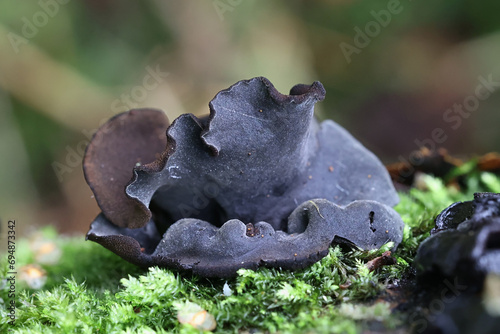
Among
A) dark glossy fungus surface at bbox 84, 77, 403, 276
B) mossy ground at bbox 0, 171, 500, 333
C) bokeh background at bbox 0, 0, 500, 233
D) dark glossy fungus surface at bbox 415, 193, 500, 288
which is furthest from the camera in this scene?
bokeh background at bbox 0, 0, 500, 233

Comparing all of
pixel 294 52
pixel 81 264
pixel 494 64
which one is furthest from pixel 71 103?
pixel 494 64

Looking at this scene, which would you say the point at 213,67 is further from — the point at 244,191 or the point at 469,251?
the point at 469,251

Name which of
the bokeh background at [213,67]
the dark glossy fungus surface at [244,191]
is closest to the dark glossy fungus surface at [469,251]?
the dark glossy fungus surface at [244,191]

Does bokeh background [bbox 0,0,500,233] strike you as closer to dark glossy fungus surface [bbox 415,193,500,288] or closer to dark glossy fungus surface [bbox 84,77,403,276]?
dark glossy fungus surface [bbox 84,77,403,276]

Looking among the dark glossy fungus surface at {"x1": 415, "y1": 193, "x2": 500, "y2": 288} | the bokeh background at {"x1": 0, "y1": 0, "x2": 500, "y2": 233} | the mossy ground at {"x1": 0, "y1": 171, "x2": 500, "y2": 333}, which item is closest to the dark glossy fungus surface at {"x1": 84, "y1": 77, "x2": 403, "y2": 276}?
the mossy ground at {"x1": 0, "y1": 171, "x2": 500, "y2": 333}

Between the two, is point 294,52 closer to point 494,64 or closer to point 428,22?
point 428,22

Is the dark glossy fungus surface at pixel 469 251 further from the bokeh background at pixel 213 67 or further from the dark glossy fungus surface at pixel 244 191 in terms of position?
the bokeh background at pixel 213 67
